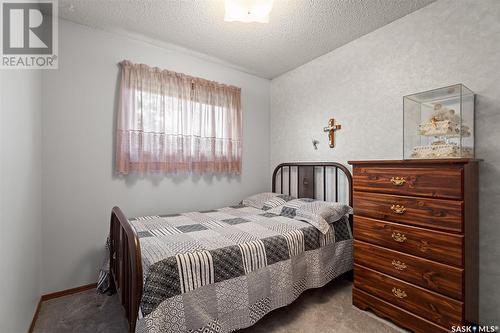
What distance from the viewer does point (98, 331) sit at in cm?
169

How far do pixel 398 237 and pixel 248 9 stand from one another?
201 cm

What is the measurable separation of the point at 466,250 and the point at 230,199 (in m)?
2.47

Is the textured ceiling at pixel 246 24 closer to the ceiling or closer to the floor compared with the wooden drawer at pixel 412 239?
closer to the ceiling

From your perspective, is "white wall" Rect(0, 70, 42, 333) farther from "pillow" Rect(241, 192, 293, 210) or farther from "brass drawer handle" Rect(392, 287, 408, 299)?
"brass drawer handle" Rect(392, 287, 408, 299)

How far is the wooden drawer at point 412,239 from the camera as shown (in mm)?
1461

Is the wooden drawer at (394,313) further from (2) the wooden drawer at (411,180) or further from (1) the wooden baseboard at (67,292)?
(1) the wooden baseboard at (67,292)

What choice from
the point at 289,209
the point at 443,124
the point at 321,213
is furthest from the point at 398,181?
the point at 289,209

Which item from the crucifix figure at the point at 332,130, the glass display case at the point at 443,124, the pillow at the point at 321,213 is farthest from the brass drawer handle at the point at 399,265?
the crucifix figure at the point at 332,130

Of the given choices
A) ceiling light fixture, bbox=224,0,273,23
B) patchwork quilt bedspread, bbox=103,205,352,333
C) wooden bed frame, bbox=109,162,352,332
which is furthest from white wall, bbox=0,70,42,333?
ceiling light fixture, bbox=224,0,273,23

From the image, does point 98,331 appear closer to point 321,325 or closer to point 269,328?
point 269,328

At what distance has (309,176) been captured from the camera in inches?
120

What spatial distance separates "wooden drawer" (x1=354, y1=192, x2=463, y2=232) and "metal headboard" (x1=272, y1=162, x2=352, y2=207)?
648 millimetres

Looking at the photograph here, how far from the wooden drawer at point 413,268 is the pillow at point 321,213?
31 cm

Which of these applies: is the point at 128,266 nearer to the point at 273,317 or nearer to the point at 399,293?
the point at 273,317
